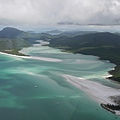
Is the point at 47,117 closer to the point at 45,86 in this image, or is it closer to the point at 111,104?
the point at 111,104

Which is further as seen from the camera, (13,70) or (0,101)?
(13,70)

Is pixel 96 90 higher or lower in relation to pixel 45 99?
higher

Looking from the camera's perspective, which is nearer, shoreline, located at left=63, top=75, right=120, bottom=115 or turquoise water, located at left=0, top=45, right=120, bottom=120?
turquoise water, located at left=0, top=45, right=120, bottom=120

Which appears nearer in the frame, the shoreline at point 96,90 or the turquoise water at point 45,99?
the turquoise water at point 45,99

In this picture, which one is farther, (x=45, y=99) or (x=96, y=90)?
(x=96, y=90)

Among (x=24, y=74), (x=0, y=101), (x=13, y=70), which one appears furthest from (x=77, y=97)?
(x=13, y=70)

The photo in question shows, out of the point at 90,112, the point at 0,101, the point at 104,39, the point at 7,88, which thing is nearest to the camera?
the point at 90,112

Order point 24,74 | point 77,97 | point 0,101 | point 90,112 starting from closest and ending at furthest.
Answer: point 90,112 → point 0,101 → point 77,97 → point 24,74
